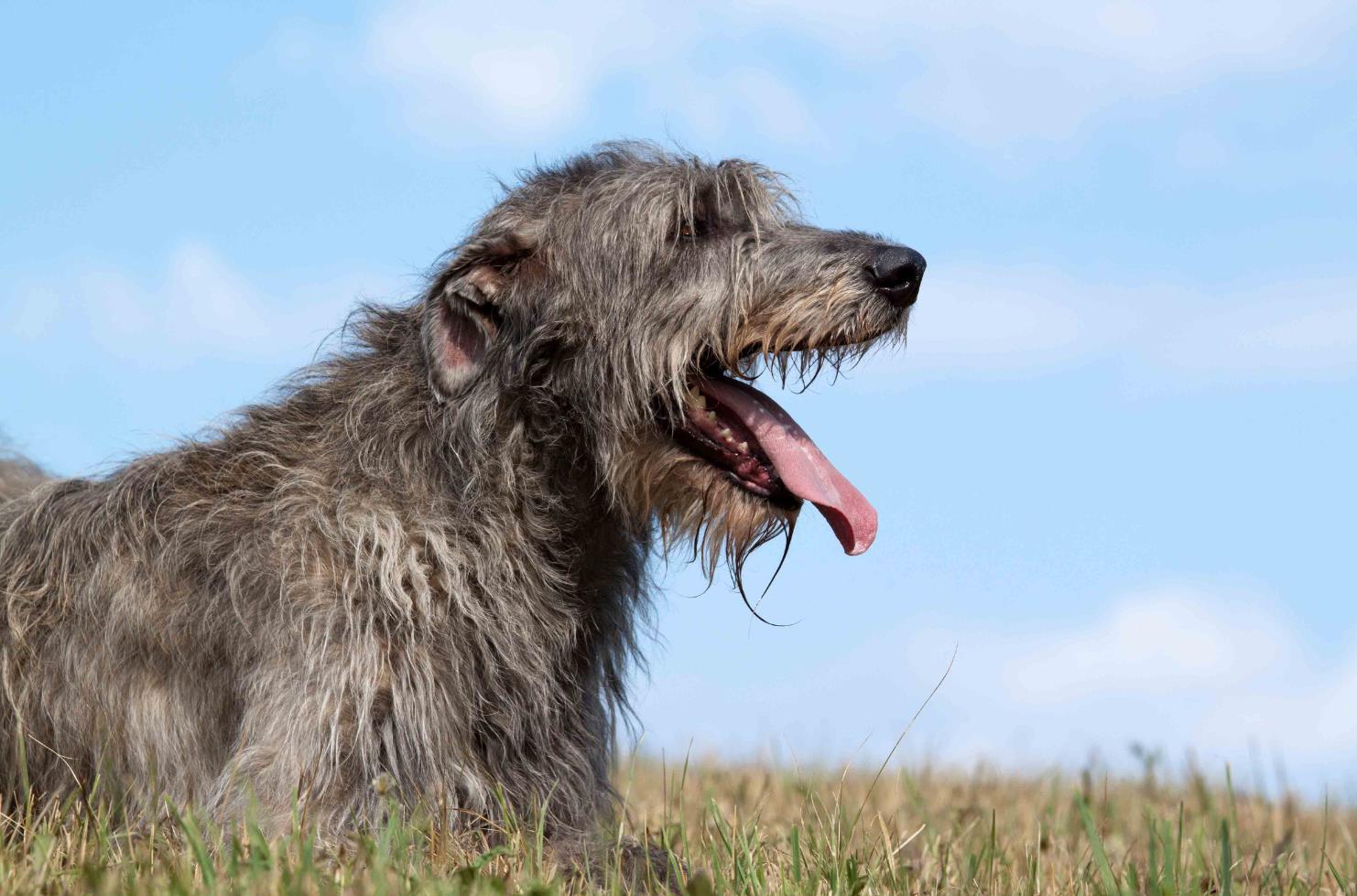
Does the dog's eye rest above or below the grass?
above

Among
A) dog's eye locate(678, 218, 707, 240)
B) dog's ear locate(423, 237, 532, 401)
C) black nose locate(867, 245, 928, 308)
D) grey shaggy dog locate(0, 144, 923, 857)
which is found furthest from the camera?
dog's eye locate(678, 218, 707, 240)

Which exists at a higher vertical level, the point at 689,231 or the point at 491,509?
the point at 689,231

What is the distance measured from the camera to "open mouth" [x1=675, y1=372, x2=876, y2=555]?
235 inches

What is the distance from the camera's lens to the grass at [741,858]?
173 inches

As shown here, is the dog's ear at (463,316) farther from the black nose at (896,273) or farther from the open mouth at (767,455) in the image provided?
Answer: the black nose at (896,273)

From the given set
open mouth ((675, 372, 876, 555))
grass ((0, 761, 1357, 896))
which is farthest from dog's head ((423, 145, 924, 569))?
grass ((0, 761, 1357, 896))

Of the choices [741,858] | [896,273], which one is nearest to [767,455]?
[896,273]

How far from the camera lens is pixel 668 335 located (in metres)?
5.89

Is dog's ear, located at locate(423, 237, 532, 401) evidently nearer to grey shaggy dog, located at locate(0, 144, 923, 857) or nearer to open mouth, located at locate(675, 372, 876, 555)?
grey shaggy dog, located at locate(0, 144, 923, 857)

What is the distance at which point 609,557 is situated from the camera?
6.24 m

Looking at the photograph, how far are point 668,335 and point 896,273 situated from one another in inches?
36.8

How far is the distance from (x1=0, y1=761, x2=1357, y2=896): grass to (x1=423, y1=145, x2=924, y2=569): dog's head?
1.20 m

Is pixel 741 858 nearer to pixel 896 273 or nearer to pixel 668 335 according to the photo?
pixel 668 335

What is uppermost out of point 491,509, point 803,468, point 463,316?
point 463,316
